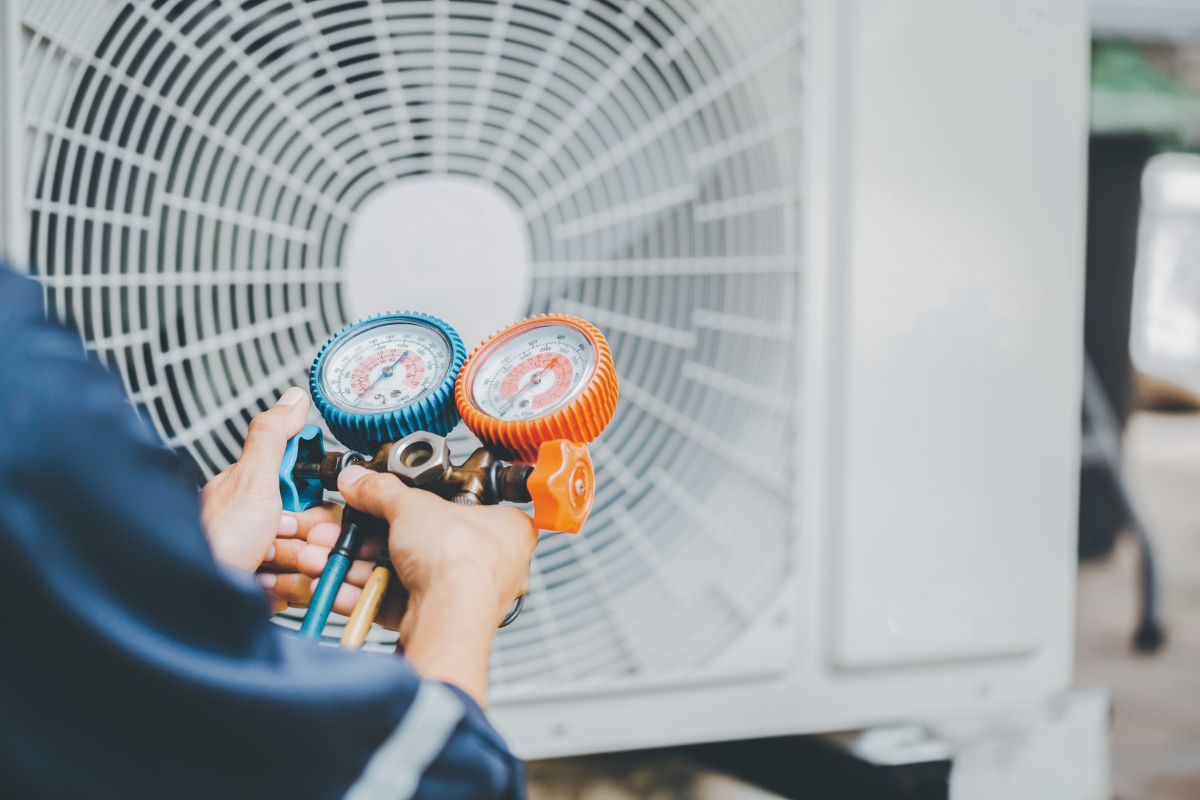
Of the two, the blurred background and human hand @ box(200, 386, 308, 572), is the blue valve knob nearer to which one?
human hand @ box(200, 386, 308, 572)

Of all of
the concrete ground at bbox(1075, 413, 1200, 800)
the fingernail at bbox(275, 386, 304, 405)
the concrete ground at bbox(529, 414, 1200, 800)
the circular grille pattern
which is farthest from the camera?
the concrete ground at bbox(1075, 413, 1200, 800)

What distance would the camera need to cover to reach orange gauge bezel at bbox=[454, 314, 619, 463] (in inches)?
25.2

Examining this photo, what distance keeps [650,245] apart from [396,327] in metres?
0.33

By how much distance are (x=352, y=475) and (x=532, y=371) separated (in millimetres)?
140

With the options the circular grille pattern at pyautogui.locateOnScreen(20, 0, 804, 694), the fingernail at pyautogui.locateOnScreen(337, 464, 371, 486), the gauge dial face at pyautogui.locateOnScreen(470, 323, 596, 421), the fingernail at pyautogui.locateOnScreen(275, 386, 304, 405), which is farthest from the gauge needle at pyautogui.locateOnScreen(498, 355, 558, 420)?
the circular grille pattern at pyautogui.locateOnScreen(20, 0, 804, 694)

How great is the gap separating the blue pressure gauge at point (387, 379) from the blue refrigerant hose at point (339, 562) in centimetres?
5

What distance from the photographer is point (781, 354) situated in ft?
3.43

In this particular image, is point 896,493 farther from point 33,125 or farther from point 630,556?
point 33,125

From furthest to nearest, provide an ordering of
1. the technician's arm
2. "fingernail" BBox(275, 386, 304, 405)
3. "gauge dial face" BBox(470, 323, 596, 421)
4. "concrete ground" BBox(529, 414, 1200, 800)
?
"concrete ground" BBox(529, 414, 1200, 800) < "fingernail" BBox(275, 386, 304, 405) < "gauge dial face" BBox(470, 323, 596, 421) < the technician's arm

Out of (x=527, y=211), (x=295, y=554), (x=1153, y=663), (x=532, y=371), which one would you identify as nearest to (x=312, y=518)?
(x=295, y=554)

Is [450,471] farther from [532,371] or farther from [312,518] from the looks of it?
[312,518]

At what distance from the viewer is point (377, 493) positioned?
2.09 feet

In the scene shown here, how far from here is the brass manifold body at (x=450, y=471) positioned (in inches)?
25.1

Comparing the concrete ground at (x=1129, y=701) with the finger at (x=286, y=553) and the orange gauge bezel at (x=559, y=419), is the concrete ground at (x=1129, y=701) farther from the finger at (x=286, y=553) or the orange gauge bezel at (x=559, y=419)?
the orange gauge bezel at (x=559, y=419)
